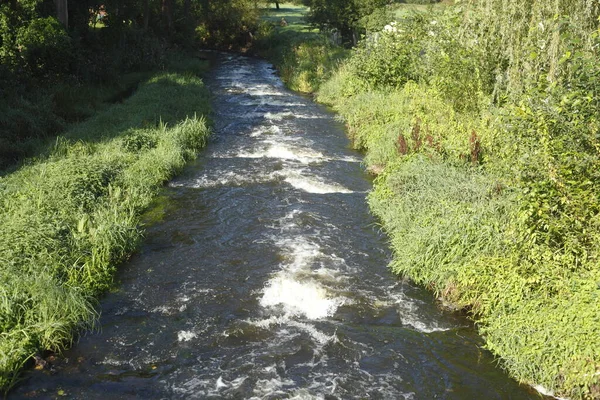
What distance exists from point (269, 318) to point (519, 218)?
4.26m

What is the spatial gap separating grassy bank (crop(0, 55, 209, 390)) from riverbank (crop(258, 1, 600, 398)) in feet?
18.6

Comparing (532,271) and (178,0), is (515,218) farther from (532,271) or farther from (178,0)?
→ (178,0)

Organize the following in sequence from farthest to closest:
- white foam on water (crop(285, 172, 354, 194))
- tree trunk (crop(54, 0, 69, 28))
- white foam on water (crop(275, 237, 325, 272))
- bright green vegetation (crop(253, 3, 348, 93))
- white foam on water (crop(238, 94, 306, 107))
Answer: bright green vegetation (crop(253, 3, 348, 93)) < white foam on water (crop(238, 94, 306, 107)) < tree trunk (crop(54, 0, 69, 28)) < white foam on water (crop(285, 172, 354, 194)) < white foam on water (crop(275, 237, 325, 272))

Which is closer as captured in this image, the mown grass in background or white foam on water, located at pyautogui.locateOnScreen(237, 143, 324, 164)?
the mown grass in background

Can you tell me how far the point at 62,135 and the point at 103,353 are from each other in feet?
37.5

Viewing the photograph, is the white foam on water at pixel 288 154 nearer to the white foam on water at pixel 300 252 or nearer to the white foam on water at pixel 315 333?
the white foam on water at pixel 300 252

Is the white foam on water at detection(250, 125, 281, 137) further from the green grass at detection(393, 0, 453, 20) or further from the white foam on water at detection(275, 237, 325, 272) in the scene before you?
the white foam on water at detection(275, 237, 325, 272)

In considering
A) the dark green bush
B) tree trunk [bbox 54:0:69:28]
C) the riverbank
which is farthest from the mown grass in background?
the riverbank

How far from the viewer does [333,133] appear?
68.5 feet

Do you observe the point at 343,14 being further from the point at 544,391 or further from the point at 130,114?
the point at 544,391

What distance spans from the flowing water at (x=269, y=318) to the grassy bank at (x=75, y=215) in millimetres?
415

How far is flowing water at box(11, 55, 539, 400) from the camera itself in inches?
297

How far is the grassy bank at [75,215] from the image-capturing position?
27.1 feet

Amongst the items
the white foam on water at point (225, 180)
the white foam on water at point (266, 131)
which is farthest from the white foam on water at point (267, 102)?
the white foam on water at point (225, 180)
